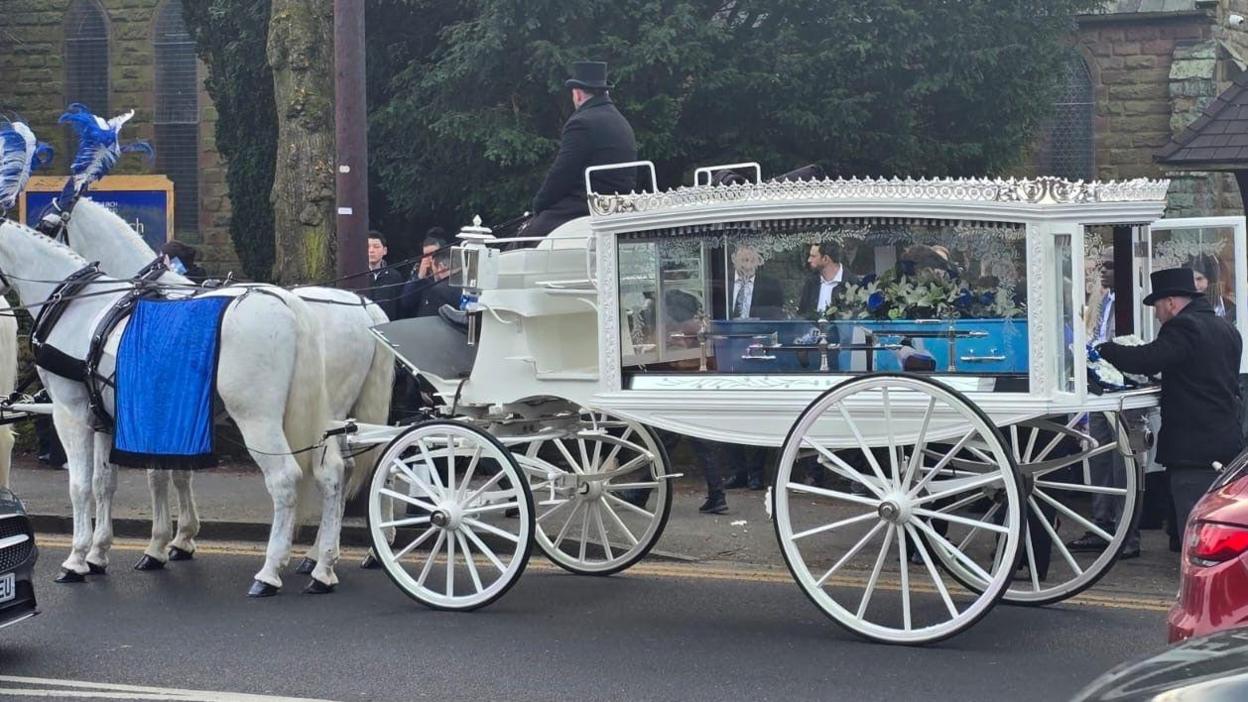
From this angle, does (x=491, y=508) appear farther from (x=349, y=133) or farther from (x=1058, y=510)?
(x=349, y=133)

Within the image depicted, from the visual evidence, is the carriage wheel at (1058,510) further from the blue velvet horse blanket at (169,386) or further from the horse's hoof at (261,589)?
the blue velvet horse blanket at (169,386)

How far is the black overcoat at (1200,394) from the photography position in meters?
8.08

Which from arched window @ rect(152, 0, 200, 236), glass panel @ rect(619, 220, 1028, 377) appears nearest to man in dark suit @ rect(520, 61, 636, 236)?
glass panel @ rect(619, 220, 1028, 377)

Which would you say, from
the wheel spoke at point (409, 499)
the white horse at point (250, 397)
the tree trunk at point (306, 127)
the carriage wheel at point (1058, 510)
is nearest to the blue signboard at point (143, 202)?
the tree trunk at point (306, 127)

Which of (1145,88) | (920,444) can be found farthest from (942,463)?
(1145,88)

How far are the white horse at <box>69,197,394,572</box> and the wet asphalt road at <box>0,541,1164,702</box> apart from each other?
3.39 ft

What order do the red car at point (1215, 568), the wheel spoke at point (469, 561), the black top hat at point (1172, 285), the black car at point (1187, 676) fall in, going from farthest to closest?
1. the black top hat at point (1172, 285)
2. the wheel spoke at point (469, 561)
3. the red car at point (1215, 568)
4. the black car at point (1187, 676)

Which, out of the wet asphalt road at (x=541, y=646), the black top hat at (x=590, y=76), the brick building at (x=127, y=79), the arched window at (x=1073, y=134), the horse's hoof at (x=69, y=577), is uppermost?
the brick building at (x=127, y=79)

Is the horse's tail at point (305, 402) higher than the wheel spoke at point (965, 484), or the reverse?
the horse's tail at point (305, 402)

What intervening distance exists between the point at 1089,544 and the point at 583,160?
13.3ft

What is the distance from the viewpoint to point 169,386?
846 cm

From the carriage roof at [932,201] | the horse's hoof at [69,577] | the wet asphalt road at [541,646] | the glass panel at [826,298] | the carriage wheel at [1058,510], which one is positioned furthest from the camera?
the horse's hoof at [69,577]

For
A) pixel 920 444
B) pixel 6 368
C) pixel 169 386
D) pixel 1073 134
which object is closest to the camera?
pixel 920 444

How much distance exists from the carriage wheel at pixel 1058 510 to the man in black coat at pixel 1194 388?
0.34 meters
